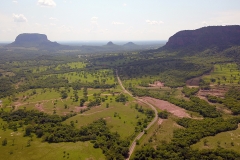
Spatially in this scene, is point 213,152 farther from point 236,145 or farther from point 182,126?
point 182,126

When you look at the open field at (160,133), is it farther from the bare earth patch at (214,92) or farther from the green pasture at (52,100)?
the bare earth patch at (214,92)

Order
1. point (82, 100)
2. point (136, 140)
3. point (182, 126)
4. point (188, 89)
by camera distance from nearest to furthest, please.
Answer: point (136, 140) < point (182, 126) < point (82, 100) < point (188, 89)

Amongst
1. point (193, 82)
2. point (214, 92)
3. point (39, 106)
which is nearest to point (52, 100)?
point (39, 106)

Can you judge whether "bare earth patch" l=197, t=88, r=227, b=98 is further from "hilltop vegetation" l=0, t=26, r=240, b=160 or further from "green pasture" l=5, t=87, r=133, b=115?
"green pasture" l=5, t=87, r=133, b=115

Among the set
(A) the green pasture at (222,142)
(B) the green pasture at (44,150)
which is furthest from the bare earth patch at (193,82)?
(B) the green pasture at (44,150)

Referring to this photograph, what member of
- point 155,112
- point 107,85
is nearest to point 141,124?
point 155,112

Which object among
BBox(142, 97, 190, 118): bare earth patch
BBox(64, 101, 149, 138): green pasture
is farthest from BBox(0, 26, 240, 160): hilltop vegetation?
BBox(142, 97, 190, 118): bare earth patch
